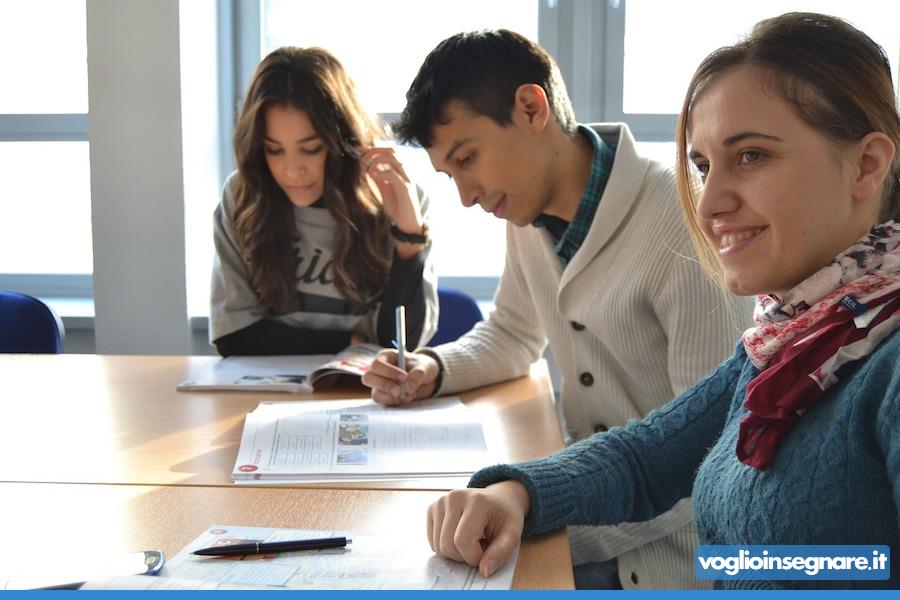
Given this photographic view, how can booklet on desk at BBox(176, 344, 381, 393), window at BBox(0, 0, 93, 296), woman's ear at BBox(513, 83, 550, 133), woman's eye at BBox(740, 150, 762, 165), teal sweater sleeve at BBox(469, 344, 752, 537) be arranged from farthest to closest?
window at BBox(0, 0, 93, 296), booklet on desk at BBox(176, 344, 381, 393), woman's ear at BBox(513, 83, 550, 133), teal sweater sleeve at BBox(469, 344, 752, 537), woman's eye at BBox(740, 150, 762, 165)

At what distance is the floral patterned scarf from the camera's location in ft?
3.00

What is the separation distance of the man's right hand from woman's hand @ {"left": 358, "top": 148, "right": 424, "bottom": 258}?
1.70 ft

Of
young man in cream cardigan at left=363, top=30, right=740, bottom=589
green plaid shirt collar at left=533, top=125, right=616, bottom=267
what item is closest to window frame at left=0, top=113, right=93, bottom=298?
young man in cream cardigan at left=363, top=30, right=740, bottom=589

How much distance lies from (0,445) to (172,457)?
0.92 feet

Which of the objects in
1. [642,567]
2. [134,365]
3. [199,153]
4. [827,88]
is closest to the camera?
[827,88]

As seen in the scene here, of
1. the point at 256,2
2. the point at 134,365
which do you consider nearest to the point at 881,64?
the point at 134,365

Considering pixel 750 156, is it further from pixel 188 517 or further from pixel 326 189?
pixel 326 189

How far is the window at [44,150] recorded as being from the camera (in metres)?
3.37

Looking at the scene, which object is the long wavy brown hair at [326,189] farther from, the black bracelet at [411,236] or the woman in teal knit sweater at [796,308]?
the woman in teal knit sweater at [796,308]

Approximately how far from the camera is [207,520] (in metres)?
1.17

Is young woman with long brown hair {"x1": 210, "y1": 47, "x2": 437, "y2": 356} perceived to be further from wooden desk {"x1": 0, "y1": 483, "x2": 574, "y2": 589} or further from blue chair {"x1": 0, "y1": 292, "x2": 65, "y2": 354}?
wooden desk {"x1": 0, "y1": 483, "x2": 574, "y2": 589}

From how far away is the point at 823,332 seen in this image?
3.07ft

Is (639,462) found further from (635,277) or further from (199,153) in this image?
(199,153)

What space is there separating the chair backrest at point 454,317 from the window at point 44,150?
4.86 ft
